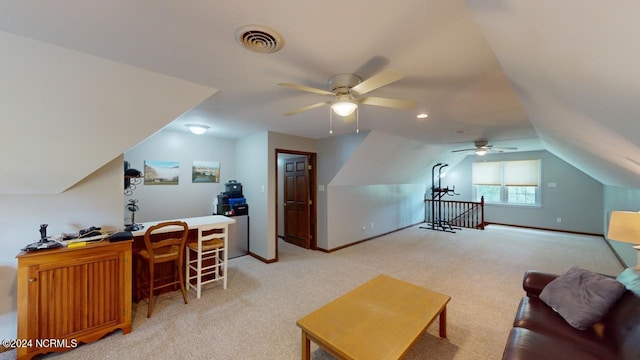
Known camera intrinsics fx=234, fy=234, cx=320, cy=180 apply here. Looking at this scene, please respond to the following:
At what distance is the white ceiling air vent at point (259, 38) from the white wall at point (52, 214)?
7.36 feet

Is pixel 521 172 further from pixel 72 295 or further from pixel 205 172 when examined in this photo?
pixel 72 295

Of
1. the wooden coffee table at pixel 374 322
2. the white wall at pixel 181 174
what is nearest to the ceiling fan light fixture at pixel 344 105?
the wooden coffee table at pixel 374 322

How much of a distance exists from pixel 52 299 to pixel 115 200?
3.48 ft

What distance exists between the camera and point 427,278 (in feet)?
11.5

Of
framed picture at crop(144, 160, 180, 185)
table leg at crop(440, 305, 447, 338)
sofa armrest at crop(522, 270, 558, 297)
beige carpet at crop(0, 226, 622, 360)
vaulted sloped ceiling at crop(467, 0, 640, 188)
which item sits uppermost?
vaulted sloped ceiling at crop(467, 0, 640, 188)

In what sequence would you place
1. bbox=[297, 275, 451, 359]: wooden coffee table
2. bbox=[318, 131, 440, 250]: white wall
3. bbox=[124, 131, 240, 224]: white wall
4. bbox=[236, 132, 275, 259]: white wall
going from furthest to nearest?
1. bbox=[318, 131, 440, 250]: white wall
2. bbox=[236, 132, 275, 259]: white wall
3. bbox=[124, 131, 240, 224]: white wall
4. bbox=[297, 275, 451, 359]: wooden coffee table

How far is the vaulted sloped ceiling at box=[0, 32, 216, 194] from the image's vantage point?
1.62 m

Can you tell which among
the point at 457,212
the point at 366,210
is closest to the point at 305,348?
the point at 366,210

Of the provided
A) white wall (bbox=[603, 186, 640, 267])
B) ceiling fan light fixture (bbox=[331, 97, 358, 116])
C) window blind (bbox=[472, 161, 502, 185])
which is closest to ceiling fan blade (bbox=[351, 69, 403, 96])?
ceiling fan light fixture (bbox=[331, 97, 358, 116])

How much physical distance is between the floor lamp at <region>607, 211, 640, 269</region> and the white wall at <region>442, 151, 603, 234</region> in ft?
19.5

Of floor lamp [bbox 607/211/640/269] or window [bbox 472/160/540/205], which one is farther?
window [bbox 472/160/540/205]

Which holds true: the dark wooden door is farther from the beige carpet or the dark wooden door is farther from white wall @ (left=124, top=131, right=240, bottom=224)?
white wall @ (left=124, top=131, right=240, bottom=224)

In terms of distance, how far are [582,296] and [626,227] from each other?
0.86 meters

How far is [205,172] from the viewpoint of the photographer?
14.9 feet
